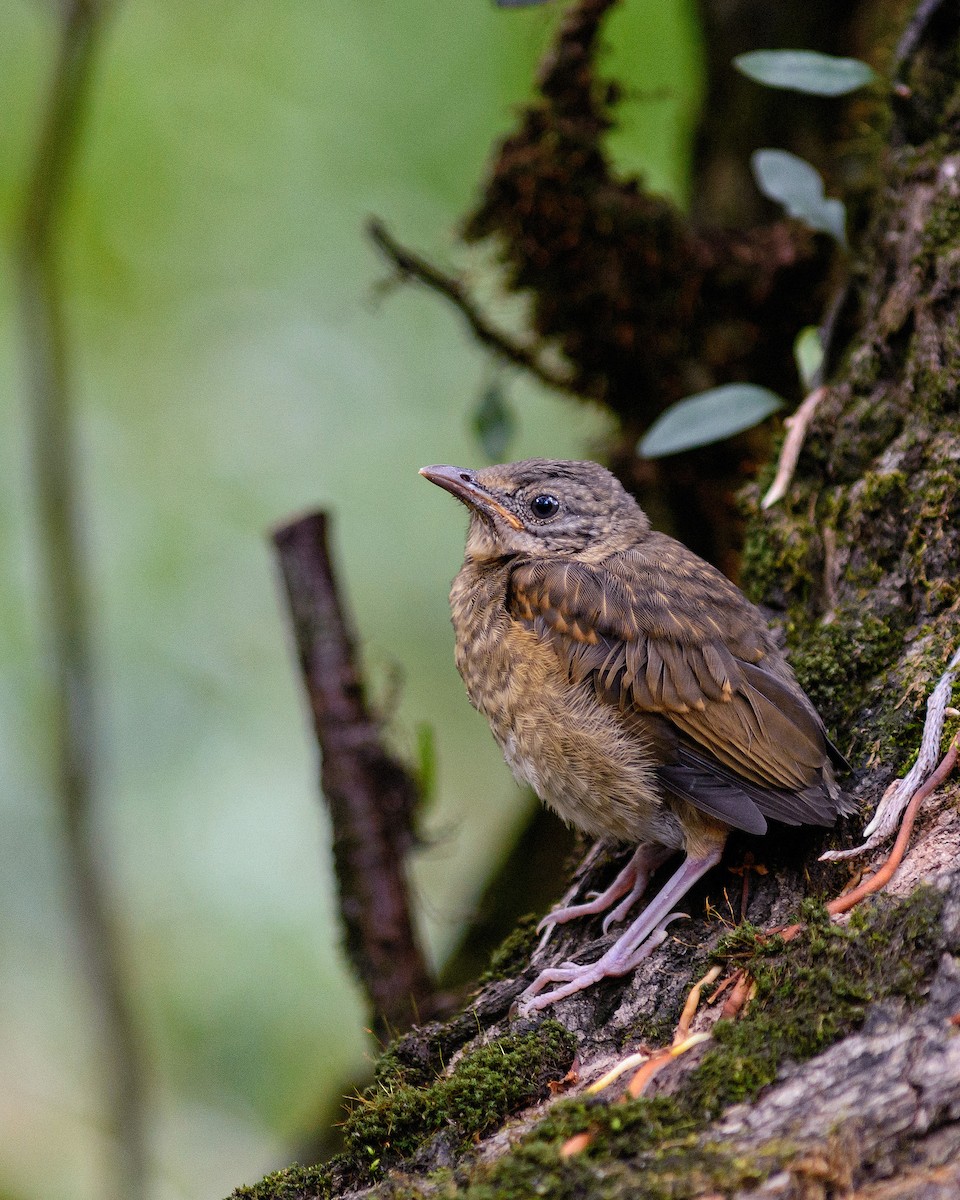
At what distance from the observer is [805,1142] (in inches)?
62.1

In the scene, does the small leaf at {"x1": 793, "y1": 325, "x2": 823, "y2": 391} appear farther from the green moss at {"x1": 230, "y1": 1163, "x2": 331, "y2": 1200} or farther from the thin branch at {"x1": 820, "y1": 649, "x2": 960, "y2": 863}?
the green moss at {"x1": 230, "y1": 1163, "x2": 331, "y2": 1200}

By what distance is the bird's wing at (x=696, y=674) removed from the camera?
2.35 metres

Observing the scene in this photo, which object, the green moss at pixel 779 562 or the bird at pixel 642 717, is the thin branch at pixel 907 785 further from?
the green moss at pixel 779 562

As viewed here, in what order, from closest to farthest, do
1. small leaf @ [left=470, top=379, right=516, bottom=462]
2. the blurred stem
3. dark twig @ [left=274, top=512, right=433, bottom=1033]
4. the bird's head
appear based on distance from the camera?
the bird's head, dark twig @ [left=274, top=512, right=433, bottom=1033], small leaf @ [left=470, top=379, right=516, bottom=462], the blurred stem

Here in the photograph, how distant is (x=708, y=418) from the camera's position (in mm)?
3336

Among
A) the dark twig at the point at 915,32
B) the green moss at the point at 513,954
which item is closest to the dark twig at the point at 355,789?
the green moss at the point at 513,954

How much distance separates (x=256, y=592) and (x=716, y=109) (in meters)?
3.38

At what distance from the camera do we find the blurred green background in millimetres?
5676

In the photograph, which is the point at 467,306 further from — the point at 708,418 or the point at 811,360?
the point at 811,360

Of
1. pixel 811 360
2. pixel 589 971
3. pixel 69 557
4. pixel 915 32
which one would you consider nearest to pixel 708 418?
pixel 811 360

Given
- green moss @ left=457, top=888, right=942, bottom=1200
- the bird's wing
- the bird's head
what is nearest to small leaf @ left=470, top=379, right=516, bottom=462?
the bird's head

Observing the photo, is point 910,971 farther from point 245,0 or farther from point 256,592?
point 245,0

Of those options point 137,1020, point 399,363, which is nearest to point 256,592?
point 399,363

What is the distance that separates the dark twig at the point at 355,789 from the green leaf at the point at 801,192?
1732 mm
